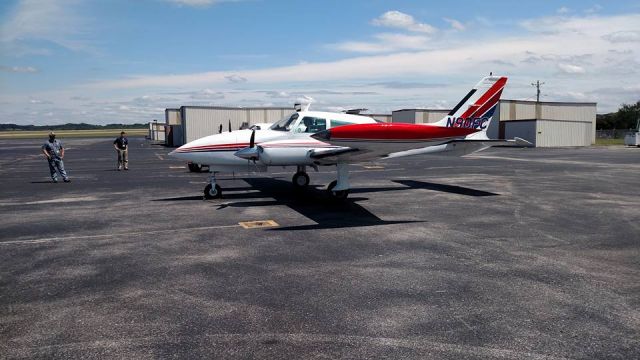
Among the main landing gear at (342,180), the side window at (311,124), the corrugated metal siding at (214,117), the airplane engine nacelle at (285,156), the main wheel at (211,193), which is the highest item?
the corrugated metal siding at (214,117)

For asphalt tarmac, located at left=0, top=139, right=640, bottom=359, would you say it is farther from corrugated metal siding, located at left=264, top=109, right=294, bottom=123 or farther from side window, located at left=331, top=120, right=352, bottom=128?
corrugated metal siding, located at left=264, top=109, right=294, bottom=123

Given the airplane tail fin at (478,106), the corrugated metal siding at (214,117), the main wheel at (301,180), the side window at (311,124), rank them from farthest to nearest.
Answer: the corrugated metal siding at (214,117) < the airplane tail fin at (478,106) < the main wheel at (301,180) < the side window at (311,124)

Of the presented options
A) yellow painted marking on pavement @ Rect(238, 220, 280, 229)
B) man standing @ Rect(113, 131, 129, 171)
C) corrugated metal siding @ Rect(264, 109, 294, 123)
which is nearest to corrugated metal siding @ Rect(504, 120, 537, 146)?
corrugated metal siding @ Rect(264, 109, 294, 123)

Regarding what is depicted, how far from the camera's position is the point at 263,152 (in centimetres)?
1445

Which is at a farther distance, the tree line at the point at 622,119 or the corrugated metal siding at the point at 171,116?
the tree line at the point at 622,119

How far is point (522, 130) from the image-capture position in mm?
A: 60500

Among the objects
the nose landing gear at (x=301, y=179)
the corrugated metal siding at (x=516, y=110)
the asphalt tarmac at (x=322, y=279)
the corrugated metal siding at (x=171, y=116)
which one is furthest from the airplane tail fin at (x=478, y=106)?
the corrugated metal siding at (x=171, y=116)

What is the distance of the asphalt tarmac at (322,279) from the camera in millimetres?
5145

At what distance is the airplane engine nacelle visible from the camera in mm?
14529

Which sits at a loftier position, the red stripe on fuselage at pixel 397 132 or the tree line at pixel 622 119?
the tree line at pixel 622 119

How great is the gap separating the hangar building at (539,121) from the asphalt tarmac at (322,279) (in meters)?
47.8

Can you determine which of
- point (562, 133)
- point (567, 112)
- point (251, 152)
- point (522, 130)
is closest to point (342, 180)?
point (251, 152)

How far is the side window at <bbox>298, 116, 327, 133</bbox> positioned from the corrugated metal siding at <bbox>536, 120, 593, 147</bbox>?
5055 centimetres

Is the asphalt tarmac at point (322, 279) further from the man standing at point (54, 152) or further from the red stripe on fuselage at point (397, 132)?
the man standing at point (54, 152)
